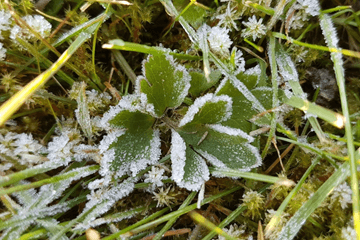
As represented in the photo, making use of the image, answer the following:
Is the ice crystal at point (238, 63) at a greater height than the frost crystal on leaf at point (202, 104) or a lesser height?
greater

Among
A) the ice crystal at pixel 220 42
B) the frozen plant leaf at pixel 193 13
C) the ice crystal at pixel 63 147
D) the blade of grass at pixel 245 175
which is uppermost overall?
the frozen plant leaf at pixel 193 13

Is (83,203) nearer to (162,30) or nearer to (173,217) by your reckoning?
(173,217)

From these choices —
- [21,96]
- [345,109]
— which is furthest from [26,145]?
[345,109]

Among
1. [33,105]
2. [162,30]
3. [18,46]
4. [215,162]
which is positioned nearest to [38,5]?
[18,46]

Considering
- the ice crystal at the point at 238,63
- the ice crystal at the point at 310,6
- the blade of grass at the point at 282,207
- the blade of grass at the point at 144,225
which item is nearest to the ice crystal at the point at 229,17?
the ice crystal at the point at 238,63

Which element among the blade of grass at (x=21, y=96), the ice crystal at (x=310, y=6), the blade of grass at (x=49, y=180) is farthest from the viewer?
the ice crystal at (x=310, y=6)

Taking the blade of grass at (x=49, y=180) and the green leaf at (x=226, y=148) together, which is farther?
the green leaf at (x=226, y=148)

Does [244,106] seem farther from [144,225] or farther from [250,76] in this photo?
[144,225]

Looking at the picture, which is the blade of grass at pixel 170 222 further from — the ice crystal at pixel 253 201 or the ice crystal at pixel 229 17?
the ice crystal at pixel 229 17
